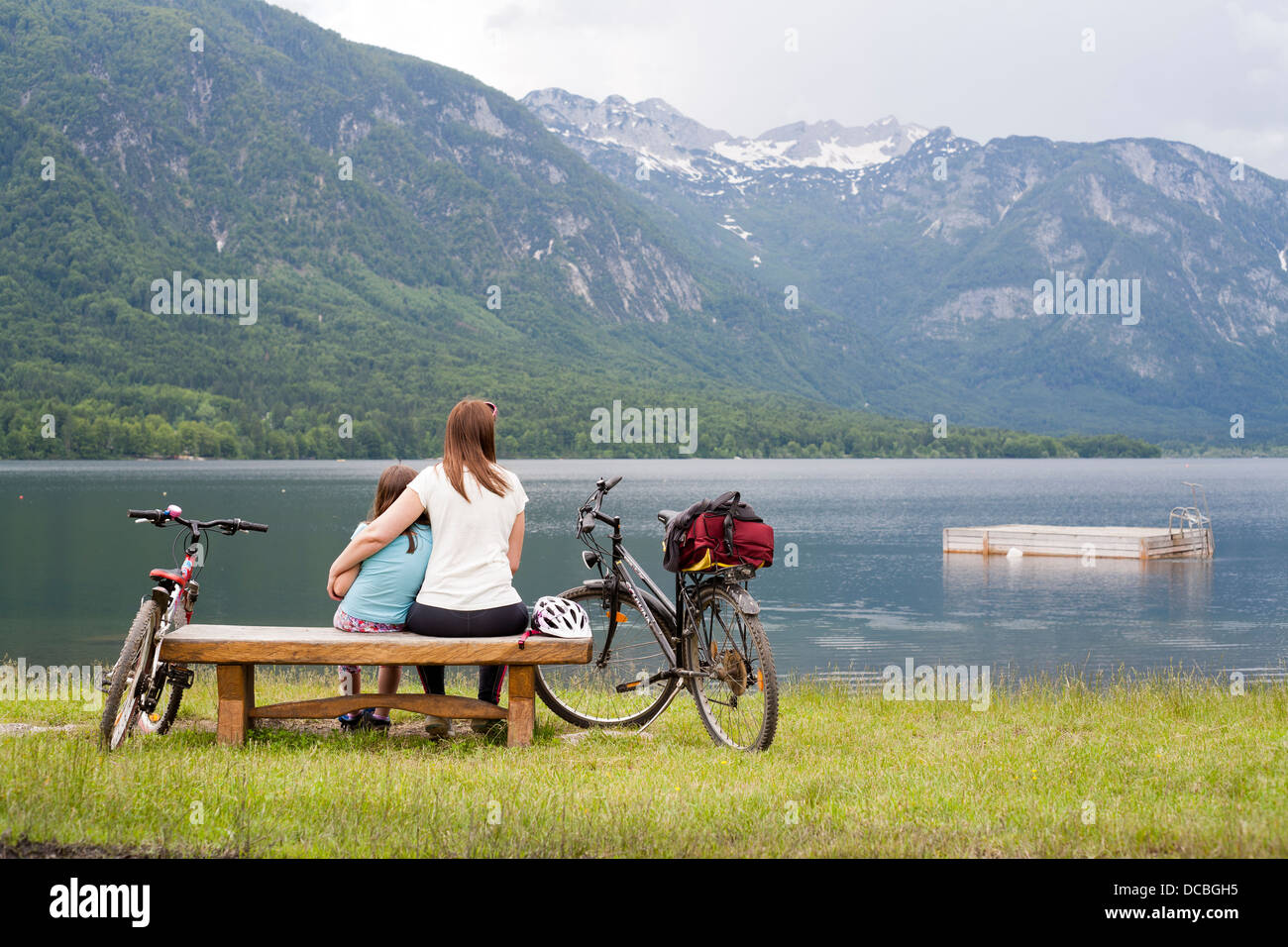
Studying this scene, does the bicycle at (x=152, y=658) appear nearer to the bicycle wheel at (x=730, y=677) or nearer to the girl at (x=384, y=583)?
the girl at (x=384, y=583)

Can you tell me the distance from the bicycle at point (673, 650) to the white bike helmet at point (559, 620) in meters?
0.60

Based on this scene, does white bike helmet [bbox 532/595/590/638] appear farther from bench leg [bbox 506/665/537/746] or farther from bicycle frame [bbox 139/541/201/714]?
bicycle frame [bbox 139/541/201/714]

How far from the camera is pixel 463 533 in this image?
24.9ft

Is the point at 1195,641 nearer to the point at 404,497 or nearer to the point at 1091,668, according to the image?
the point at 1091,668

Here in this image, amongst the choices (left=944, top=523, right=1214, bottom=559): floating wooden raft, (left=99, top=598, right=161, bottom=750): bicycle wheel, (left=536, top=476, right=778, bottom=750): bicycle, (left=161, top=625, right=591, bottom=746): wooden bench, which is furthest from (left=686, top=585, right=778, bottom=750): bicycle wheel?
(left=944, top=523, right=1214, bottom=559): floating wooden raft

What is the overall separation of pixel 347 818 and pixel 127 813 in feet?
3.21

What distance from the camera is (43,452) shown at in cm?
15525

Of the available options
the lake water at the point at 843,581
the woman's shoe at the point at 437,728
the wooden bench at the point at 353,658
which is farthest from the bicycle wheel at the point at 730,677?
the lake water at the point at 843,581

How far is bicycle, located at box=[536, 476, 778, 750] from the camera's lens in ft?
26.2

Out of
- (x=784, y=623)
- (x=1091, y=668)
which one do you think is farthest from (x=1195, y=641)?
(x=784, y=623)

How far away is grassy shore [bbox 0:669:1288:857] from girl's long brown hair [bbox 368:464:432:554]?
1.42m

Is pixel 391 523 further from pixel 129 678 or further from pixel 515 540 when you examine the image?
pixel 129 678

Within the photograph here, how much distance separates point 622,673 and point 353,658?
2868 mm

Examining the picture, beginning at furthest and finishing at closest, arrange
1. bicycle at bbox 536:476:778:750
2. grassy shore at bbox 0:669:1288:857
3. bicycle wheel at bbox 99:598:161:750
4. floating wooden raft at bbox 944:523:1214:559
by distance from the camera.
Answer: floating wooden raft at bbox 944:523:1214:559 → bicycle at bbox 536:476:778:750 → bicycle wheel at bbox 99:598:161:750 → grassy shore at bbox 0:669:1288:857
